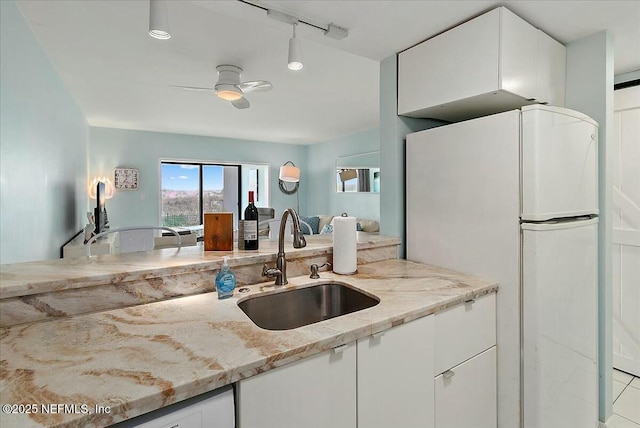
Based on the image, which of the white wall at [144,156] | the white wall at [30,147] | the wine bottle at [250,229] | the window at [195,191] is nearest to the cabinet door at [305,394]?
the wine bottle at [250,229]

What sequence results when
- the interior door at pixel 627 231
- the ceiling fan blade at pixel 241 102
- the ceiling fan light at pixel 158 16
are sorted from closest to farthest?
the ceiling fan light at pixel 158 16
the interior door at pixel 627 231
the ceiling fan blade at pixel 241 102

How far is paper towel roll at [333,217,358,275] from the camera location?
162cm

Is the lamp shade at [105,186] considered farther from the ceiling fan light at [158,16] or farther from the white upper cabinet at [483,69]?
the white upper cabinet at [483,69]

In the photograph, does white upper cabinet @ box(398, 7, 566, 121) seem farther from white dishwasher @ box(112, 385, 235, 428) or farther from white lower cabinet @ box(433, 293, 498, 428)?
white dishwasher @ box(112, 385, 235, 428)

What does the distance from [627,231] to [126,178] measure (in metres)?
6.36

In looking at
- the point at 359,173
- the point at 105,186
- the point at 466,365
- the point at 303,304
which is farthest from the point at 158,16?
the point at 105,186

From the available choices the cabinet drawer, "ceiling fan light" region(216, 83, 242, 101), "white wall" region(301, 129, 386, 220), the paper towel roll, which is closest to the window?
"white wall" region(301, 129, 386, 220)

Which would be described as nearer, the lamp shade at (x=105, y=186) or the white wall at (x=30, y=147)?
the white wall at (x=30, y=147)

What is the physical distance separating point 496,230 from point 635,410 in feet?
5.27

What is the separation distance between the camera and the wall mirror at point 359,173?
5.30 m

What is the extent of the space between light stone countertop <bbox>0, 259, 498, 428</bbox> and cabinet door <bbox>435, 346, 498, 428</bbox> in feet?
1.06

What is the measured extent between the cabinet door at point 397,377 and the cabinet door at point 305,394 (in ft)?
0.19

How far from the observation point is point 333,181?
6.38m

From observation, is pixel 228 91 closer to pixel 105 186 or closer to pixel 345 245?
pixel 345 245
